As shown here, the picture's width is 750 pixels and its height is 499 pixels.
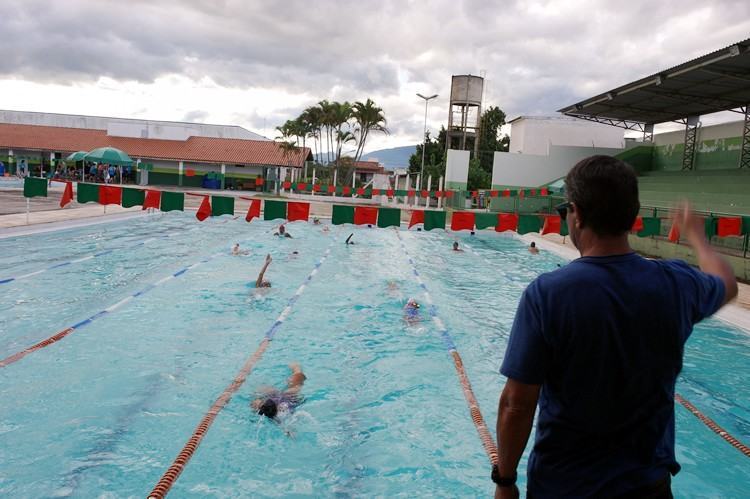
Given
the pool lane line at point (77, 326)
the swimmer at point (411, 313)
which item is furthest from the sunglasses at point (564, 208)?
the swimmer at point (411, 313)

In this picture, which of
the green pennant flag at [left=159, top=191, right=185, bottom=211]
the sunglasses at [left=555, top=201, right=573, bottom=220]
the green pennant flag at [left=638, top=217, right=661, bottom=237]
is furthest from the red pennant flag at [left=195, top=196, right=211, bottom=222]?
the sunglasses at [left=555, top=201, right=573, bottom=220]

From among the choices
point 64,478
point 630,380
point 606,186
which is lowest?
point 64,478

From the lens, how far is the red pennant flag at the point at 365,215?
43.8 ft

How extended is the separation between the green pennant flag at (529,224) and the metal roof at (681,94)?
8.20 meters

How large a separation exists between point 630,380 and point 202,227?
69.4 feet

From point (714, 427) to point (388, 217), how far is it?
8449 mm

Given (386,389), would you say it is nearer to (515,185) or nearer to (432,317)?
(432,317)

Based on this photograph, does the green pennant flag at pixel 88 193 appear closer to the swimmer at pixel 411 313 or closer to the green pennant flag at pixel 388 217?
the green pennant flag at pixel 388 217

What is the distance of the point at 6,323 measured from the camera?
823 cm

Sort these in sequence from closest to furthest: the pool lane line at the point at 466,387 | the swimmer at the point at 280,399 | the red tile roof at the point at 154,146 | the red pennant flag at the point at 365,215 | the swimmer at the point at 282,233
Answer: the pool lane line at the point at 466,387, the swimmer at the point at 280,399, the red pennant flag at the point at 365,215, the swimmer at the point at 282,233, the red tile roof at the point at 154,146

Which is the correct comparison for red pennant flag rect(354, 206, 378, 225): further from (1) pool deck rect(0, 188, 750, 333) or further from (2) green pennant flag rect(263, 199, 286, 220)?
(2) green pennant flag rect(263, 199, 286, 220)

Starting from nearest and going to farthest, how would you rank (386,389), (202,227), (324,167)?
(386,389) → (202,227) → (324,167)

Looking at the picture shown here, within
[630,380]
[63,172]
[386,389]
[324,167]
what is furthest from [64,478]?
[324,167]

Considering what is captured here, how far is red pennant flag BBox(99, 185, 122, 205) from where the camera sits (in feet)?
41.2
